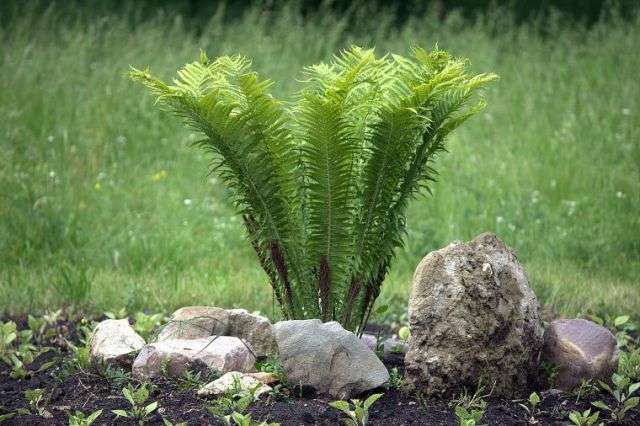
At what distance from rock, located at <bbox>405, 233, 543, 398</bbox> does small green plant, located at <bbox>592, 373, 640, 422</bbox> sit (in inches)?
13.7

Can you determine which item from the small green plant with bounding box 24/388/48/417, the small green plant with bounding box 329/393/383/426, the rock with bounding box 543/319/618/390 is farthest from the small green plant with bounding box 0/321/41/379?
the rock with bounding box 543/319/618/390

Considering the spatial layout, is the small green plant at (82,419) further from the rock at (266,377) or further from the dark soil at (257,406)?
the rock at (266,377)

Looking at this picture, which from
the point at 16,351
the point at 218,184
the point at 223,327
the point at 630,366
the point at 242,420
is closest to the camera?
the point at 242,420

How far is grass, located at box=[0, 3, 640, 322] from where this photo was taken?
602cm

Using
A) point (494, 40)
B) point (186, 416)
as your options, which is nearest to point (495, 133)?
point (494, 40)

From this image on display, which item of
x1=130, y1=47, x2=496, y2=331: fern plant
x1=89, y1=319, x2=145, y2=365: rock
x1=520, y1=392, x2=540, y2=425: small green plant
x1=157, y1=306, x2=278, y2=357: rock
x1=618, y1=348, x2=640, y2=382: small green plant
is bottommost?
x1=618, y1=348, x2=640, y2=382: small green plant

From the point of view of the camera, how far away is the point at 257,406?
11.3 ft

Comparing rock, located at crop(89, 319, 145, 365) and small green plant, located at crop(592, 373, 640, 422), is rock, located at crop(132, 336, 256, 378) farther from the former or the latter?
small green plant, located at crop(592, 373, 640, 422)

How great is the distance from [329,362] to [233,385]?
0.39 m

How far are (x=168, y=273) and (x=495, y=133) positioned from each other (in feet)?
13.4

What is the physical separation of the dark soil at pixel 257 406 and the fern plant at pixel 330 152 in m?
0.56

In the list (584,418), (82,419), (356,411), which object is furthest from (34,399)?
(584,418)

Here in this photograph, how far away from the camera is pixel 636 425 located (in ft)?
11.4

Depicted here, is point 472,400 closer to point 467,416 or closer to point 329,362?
point 467,416
